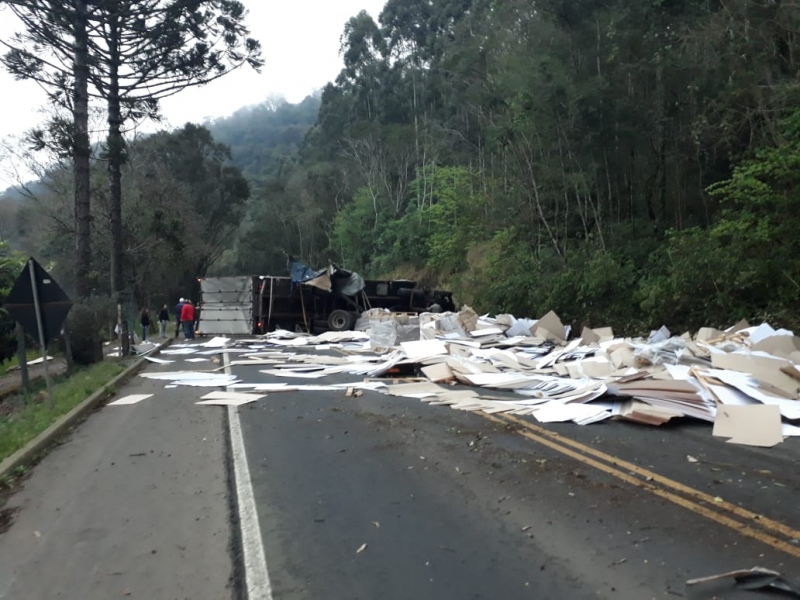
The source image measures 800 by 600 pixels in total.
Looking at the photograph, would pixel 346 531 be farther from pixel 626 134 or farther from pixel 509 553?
pixel 626 134

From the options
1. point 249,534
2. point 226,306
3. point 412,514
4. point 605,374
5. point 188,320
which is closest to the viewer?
point 249,534

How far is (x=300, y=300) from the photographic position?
2931 cm

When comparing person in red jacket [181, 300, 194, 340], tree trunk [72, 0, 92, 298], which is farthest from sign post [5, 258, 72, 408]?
person in red jacket [181, 300, 194, 340]

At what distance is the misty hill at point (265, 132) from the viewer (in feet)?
382

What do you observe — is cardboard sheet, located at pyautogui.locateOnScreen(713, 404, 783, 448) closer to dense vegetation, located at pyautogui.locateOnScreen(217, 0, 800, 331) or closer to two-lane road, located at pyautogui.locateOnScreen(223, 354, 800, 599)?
two-lane road, located at pyautogui.locateOnScreen(223, 354, 800, 599)

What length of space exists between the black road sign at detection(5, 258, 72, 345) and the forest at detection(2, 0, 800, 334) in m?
12.5

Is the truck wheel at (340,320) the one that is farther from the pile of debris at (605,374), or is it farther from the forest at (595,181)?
the pile of debris at (605,374)

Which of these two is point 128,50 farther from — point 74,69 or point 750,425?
point 750,425

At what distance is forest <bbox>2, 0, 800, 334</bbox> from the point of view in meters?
Answer: 17.9

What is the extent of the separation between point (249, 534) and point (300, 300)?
79.3ft

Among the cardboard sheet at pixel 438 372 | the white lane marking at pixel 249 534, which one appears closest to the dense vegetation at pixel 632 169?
the cardboard sheet at pixel 438 372

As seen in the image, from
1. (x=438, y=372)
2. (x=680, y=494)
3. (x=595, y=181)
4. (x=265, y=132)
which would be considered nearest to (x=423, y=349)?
(x=438, y=372)

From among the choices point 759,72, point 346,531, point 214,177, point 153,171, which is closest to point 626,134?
point 759,72

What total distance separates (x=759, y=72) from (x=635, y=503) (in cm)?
1669
